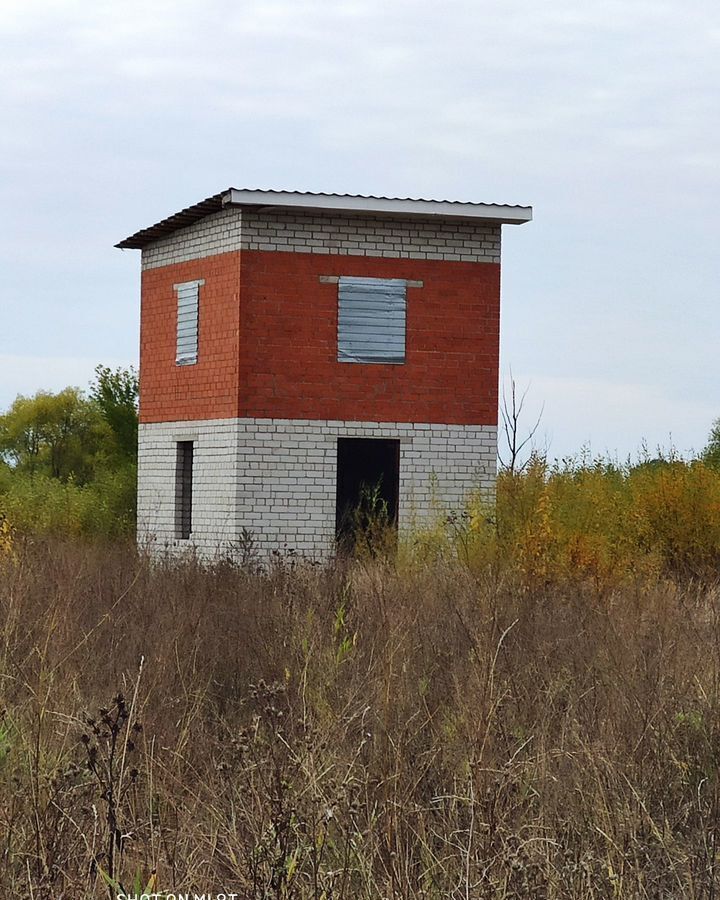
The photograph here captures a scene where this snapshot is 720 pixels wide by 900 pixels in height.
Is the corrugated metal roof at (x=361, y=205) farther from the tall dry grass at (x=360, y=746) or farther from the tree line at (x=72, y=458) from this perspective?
the tall dry grass at (x=360, y=746)

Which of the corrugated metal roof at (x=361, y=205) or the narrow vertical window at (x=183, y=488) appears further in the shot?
the narrow vertical window at (x=183, y=488)

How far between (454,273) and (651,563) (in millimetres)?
6579

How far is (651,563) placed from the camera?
15734 mm

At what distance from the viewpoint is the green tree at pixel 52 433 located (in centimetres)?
5269

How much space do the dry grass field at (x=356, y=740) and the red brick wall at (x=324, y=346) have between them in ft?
24.2

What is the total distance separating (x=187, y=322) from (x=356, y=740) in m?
15.8

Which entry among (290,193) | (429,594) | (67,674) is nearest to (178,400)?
(290,193)

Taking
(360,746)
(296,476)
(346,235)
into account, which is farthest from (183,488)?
(360,746)

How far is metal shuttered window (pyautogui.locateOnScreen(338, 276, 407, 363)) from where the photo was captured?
20.0 metres

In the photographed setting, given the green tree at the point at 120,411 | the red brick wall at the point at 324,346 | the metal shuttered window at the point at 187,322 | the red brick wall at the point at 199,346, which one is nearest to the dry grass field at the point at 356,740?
the red brick wall at the point at 324,346

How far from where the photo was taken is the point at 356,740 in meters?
6.23

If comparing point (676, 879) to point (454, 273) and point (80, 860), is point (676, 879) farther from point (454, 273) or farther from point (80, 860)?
point (454, 273)

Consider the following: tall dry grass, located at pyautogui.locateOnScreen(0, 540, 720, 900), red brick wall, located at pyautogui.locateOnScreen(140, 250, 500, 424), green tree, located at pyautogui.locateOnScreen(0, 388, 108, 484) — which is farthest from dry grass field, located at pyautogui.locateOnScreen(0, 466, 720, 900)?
green tree, located at pyautogui.locateOnScreen(0, 388, 108, 484)

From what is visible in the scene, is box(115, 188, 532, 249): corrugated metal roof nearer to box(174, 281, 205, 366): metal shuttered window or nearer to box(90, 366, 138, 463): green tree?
box(174, 281, 205, 366): metal shuttered window
